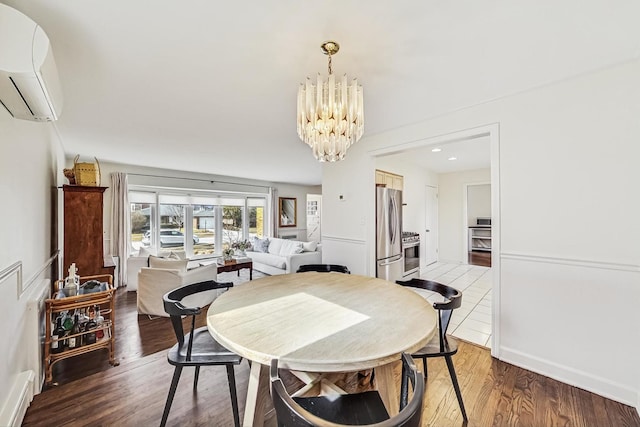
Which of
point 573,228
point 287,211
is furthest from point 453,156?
point 287,211

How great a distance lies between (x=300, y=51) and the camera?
5.39ft

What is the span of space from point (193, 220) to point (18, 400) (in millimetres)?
4934

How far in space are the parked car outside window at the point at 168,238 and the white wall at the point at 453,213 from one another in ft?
20.8

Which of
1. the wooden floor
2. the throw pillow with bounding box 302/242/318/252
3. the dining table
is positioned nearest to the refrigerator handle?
the wooden floor

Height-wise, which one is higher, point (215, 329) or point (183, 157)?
point (183, 157)

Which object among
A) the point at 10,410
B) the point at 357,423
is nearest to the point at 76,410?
the point at 10,410

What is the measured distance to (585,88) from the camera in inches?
76.4

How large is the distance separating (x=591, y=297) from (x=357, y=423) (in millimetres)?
2055

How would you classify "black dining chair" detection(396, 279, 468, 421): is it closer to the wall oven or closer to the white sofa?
the wall oven

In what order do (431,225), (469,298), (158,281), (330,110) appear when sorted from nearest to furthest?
(330,110) → (158,281) → (469,298) → (431,225)

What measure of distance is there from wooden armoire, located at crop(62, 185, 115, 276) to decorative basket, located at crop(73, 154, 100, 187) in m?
0.08

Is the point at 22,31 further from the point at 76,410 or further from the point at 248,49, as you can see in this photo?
the point at 76,410

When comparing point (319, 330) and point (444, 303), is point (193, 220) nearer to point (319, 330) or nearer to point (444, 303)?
point (319, 330)

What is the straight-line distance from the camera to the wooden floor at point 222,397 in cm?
165
